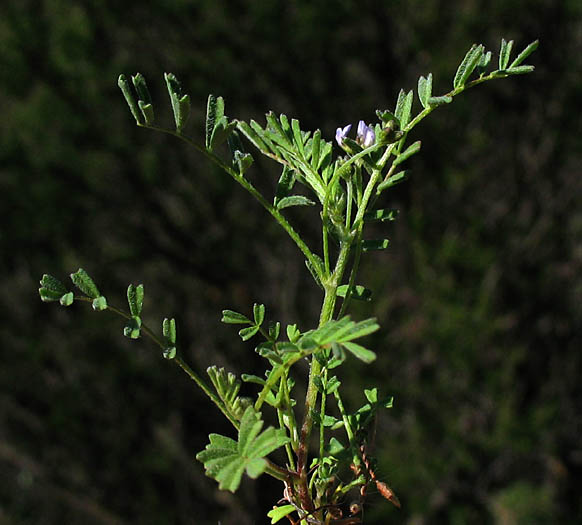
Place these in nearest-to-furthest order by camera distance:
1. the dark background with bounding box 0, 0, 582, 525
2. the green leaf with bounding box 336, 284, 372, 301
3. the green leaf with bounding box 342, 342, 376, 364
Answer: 1. the green leaf with bounding box 342, 342, 376, 364
2. the green leaf with bounding box 336, 284, 372, 301
3. the dark background with bounding box 0, 0, 582, 525

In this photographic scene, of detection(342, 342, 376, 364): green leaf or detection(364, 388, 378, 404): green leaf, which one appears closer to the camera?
detection(342, 342, 376, 364): green leaf

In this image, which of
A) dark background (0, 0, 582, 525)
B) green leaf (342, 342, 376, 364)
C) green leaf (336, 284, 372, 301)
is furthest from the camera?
dark background (0, 0, 582, 525)

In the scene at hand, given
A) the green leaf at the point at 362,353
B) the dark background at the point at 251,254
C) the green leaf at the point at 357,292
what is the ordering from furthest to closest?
the dark background at the point at 251,254, the green leaf at the point at 357,292, the green leaf at the point at 362,353

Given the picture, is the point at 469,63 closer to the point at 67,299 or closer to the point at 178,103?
the point at 178,103

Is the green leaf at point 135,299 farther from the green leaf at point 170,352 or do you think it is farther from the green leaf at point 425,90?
the green leaf at point 425,90

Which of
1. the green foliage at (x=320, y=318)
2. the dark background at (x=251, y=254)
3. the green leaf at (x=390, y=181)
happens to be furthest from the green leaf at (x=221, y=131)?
the dark background at (x=251, y=254)

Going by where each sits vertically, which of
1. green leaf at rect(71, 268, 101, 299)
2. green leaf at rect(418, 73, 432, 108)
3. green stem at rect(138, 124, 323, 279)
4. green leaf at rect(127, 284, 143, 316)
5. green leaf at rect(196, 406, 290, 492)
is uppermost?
green leaf at rect(418, 73, 432, 108)

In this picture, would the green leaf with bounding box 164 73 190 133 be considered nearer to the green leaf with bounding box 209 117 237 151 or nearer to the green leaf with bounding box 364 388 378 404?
the green leaf with bounding box 209 117 237 151

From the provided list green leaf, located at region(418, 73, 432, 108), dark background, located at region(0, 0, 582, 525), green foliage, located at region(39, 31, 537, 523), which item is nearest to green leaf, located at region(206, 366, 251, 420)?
green foliage, located at region(39, 31, 537, 523)
